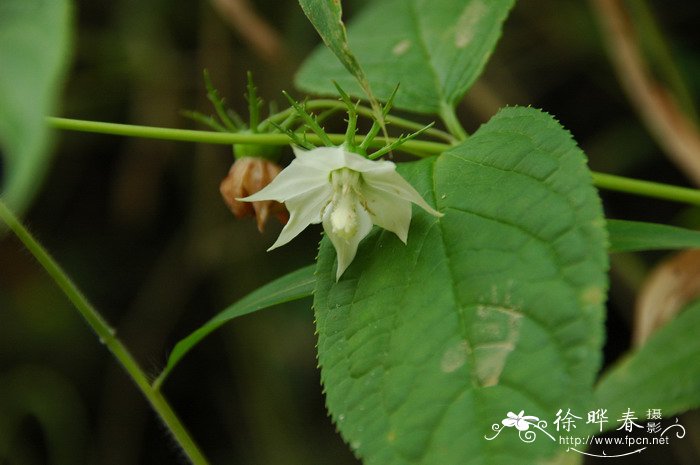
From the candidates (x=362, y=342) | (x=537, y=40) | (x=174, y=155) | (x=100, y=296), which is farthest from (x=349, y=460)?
(x=362, y=342)

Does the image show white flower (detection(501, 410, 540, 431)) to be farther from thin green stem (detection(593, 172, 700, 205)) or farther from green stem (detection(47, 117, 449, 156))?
thin green stem (detection(593, 172, 700, 205))

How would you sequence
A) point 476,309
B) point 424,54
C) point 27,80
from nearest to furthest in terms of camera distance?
point 27,80, point 476,309, point 424,54

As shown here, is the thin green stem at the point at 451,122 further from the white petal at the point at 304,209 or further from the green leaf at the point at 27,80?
the green leaf at the point at 27,80

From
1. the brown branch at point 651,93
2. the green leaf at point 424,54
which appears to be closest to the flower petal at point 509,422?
the green leaf at point 424,54

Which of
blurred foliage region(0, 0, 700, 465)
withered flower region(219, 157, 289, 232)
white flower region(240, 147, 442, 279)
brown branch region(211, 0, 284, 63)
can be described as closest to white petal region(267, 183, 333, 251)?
white flower region(240, 147, 442, 279)

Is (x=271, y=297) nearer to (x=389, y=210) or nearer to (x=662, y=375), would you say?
(x=389, y=210)

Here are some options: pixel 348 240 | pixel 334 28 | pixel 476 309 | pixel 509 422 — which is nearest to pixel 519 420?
pixel 509 422
